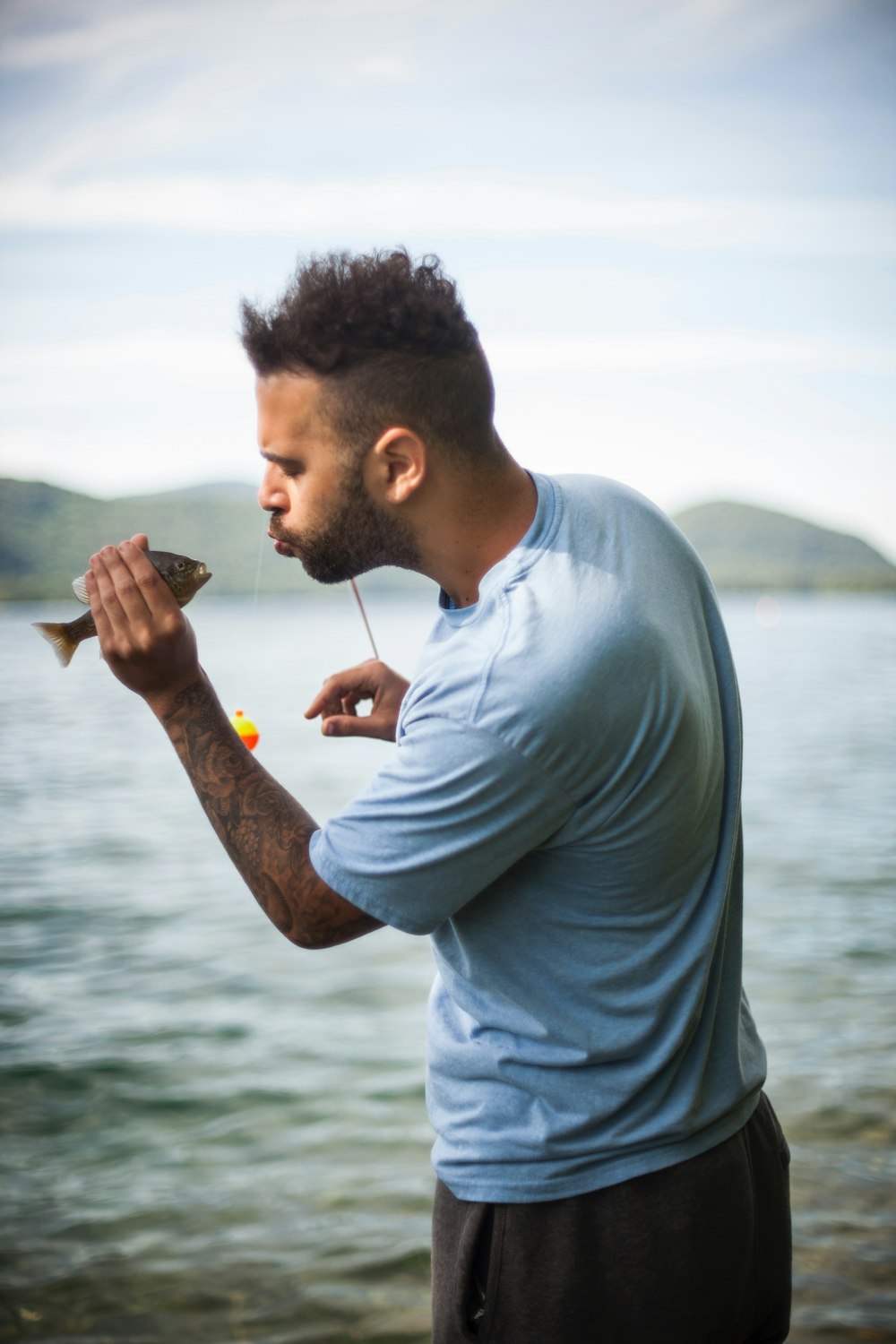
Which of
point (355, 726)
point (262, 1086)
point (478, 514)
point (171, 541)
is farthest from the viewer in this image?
point (171, 541)

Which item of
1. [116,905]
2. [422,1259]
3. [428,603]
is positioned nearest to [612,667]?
[422,1259]

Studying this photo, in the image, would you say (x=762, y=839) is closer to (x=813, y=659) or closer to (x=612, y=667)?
(x=612, y=667)

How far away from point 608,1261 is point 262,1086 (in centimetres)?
624

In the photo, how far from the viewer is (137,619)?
2.08 meters

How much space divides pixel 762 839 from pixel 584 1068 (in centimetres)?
1416

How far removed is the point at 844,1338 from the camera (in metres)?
4.42

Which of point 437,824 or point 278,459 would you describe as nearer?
point 437,824

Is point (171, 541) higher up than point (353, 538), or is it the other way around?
point (353, 538)

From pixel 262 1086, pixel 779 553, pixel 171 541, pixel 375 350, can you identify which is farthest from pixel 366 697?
pixel 779 553

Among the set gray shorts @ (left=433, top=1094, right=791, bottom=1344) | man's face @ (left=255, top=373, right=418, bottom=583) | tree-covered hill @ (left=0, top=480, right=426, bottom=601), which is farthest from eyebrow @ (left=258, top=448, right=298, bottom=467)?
tree-covered hill @ (left=0, top=480, right=426, bottom=601)

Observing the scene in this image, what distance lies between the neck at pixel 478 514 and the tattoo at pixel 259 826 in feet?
1.55

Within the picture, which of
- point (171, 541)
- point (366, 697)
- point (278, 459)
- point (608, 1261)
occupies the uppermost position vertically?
point (278, 459)

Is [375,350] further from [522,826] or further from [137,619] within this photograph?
[522,826]

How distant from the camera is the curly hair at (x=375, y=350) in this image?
6.70 feet
